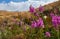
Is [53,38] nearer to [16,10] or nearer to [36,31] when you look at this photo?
[36,31]

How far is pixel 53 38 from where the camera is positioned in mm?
2902

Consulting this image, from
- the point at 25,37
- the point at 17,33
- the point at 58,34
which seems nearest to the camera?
the point at 58,34

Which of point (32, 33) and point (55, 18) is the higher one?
point (55, 18)

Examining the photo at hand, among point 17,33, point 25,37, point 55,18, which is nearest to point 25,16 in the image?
point 17,33

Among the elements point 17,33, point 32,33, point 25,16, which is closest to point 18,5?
point 25,16

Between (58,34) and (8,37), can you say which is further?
(8,37)

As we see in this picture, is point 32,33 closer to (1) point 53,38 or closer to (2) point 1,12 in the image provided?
(1) point 53,38

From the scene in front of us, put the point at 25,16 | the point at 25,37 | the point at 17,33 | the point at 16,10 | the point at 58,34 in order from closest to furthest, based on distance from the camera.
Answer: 1. the point at 58,34
2. the point at 25,37
3. the point at 17,33
4. the point at 25,16
5. the point at 16,10

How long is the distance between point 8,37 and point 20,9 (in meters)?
3.29

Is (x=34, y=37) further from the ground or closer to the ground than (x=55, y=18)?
closer to the ground

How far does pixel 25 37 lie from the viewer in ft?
10.00

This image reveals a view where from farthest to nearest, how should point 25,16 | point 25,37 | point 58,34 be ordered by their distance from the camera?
point 25,16
point 25,37
point 58,34

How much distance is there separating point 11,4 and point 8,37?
3.35 meters

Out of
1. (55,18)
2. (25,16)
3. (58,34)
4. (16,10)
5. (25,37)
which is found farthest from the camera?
(16,10)
